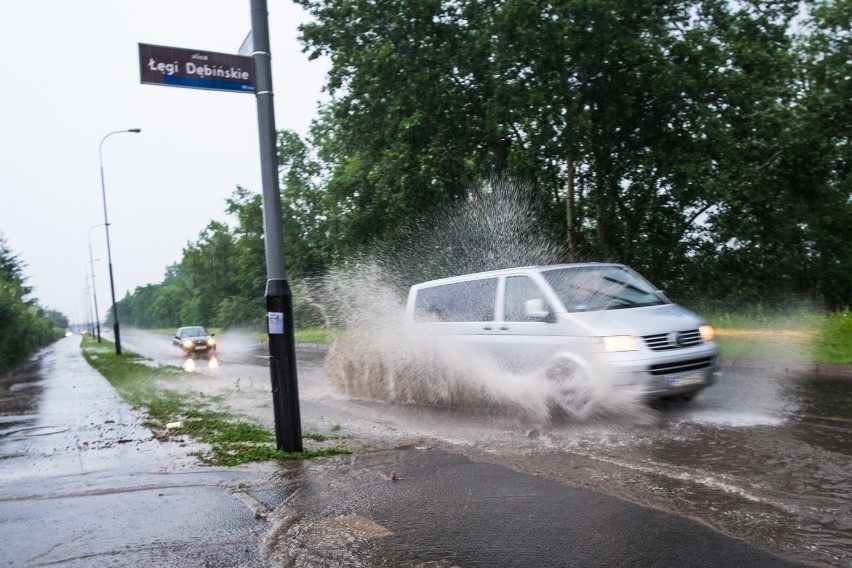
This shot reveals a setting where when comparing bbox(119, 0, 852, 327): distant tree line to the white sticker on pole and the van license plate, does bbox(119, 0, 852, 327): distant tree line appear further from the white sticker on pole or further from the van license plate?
the white sticker on pole

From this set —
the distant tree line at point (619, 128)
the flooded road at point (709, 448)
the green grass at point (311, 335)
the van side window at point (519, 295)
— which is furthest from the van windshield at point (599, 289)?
the green grass at point (311, 335)

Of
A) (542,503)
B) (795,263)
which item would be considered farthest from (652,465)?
(795,263)

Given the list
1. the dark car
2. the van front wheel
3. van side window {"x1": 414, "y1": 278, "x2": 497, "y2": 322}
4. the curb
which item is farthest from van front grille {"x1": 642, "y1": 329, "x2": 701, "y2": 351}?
the dark car

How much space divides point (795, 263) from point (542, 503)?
23.2 m

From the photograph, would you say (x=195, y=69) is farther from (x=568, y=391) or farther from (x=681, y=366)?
(x=681, y=366)

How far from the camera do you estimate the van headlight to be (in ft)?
25.5

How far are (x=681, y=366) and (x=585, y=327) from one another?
1127mm

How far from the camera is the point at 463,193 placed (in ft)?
73.7

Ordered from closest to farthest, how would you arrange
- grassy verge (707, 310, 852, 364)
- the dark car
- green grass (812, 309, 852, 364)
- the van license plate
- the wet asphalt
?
the wet asphalt < the van license plate < green grass (812, 309, 852, 364) < grassy verge (707, 310, 852, 364) < the dark car

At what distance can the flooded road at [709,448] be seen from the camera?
457 centimetres

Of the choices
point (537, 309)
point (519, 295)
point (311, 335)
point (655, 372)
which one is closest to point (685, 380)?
point (655, 372)

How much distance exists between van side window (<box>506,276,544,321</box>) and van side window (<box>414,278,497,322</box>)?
287 mm

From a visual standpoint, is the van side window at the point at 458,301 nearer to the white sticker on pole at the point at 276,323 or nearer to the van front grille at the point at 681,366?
the van front grille at the point at 681,366

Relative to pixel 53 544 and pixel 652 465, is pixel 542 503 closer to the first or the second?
pixel 652 465
